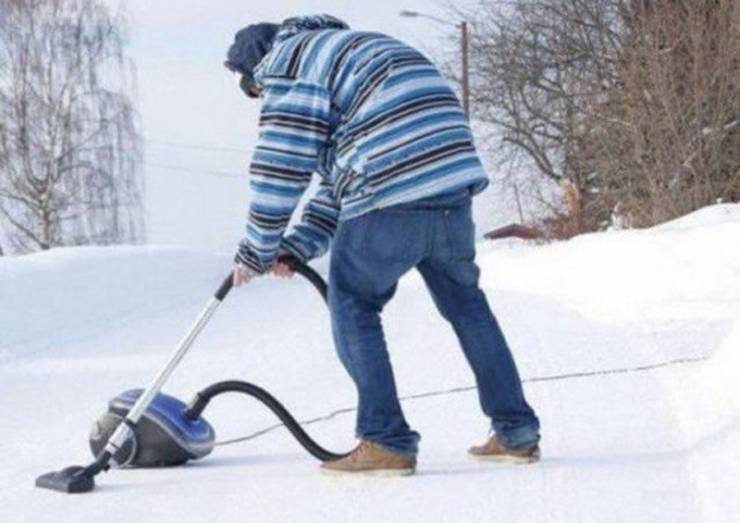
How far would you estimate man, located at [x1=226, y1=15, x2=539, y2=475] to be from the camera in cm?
369

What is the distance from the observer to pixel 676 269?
989 centimetres

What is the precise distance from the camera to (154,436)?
4133mm

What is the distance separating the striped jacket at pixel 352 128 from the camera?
3.67m

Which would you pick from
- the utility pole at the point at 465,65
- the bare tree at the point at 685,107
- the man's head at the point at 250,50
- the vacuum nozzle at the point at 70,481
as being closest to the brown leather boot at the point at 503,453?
the vacuum nozzle at the point at 70,481

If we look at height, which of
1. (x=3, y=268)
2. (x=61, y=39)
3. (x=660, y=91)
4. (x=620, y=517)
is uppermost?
(x=61, y=39)

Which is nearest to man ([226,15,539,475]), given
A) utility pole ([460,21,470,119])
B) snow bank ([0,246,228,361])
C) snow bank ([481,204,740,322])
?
snow bank ([481,204,740,322])

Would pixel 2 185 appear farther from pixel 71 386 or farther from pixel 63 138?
pixel 71 386

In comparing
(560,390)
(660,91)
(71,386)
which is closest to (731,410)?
(560,390)

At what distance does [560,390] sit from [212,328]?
12.9ft

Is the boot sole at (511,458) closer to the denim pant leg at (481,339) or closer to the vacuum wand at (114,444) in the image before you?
the denim pant leg at (481,339)

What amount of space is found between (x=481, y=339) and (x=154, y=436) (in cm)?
106

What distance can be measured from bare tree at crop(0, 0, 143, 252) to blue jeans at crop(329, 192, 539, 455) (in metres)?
27.3

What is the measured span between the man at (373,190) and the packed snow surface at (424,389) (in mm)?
221

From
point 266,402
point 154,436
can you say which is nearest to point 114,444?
point 154,436
